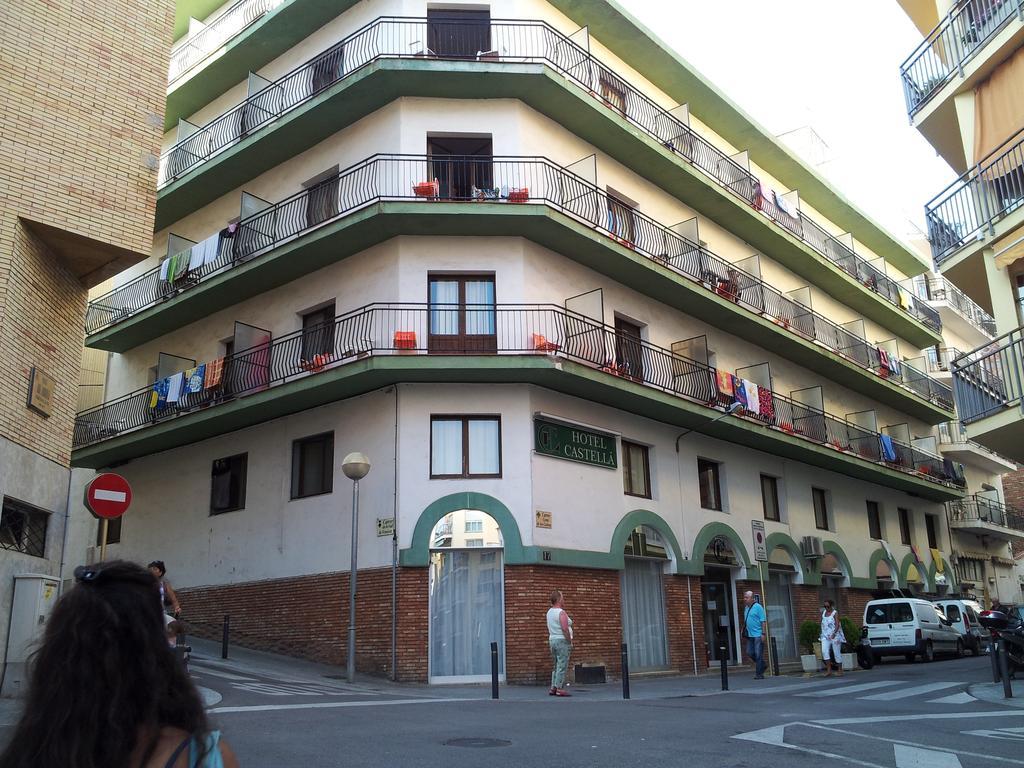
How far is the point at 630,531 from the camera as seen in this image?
829 inches

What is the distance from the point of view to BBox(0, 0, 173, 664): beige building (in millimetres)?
13570

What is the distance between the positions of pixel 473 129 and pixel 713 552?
12.3 m

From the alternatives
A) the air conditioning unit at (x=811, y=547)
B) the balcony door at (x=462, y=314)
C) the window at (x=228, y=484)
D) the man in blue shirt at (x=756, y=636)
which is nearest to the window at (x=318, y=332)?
the balcony door at (x=462, y=314)

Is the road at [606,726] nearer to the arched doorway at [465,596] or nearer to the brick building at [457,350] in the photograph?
the arched doorway at [465,596]

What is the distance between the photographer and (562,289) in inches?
836

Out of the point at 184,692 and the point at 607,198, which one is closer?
the point at 184,692

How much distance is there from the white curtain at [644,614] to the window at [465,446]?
4.38 m

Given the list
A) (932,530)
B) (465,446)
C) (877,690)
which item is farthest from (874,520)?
(465,446)

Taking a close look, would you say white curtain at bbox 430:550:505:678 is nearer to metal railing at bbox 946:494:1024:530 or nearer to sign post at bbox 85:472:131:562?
sign post at bbox 85:472:131:562

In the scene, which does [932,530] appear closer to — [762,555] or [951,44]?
[762,555]

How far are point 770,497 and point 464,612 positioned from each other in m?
12.4

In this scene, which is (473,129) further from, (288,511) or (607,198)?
(288,511)

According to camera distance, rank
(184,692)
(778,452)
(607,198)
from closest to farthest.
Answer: (184,692) → (607,198) → (778,452)

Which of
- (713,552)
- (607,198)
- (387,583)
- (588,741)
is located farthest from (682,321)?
(588,741)
